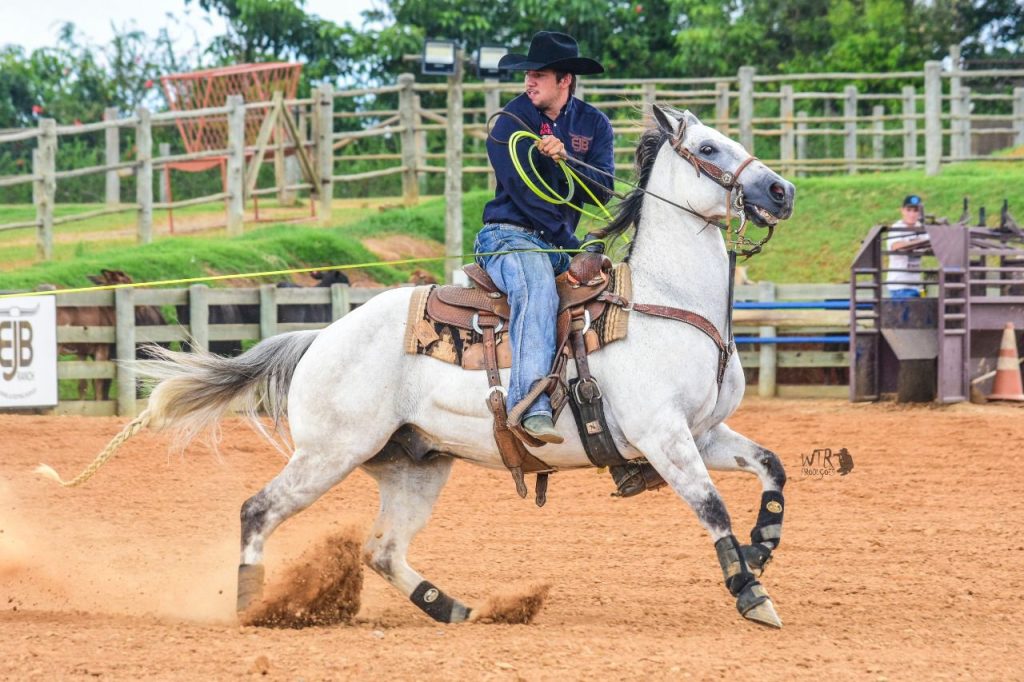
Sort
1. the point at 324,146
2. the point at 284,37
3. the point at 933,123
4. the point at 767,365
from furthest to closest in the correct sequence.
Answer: the point at 284,37 → the point at 933,123 → the point at 324,146 → the point at 767,365

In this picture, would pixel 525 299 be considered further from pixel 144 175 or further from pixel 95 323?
pixel 144 175

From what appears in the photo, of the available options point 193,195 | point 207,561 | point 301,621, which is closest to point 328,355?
point 301,621

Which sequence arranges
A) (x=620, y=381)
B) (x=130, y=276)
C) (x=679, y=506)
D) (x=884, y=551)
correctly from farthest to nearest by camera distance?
(x=130, y=276) → (x=679, y=506) → (x=884, y=551) → (x=620, y=381)

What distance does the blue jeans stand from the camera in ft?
19.2

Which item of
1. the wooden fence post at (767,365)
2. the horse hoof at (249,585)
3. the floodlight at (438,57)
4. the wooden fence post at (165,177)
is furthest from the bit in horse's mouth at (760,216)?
the wooden fence post at (165,177)

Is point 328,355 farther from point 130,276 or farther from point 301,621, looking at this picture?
point 130,276

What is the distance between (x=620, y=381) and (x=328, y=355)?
1.40 metres

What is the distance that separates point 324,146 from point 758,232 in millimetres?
6857

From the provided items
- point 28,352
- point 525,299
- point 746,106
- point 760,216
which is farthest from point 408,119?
point 760,216

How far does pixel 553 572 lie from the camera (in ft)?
23.3

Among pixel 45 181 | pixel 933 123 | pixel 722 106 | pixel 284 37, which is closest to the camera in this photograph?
pixel 45 181

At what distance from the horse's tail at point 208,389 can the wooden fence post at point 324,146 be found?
14.5 meters

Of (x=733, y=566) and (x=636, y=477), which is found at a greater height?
(x=636, y=477)

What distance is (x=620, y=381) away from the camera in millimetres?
5840
